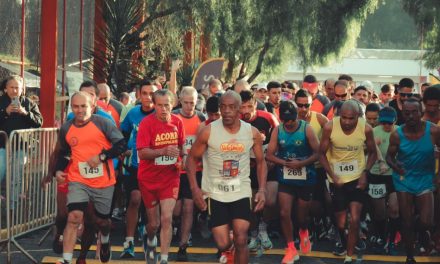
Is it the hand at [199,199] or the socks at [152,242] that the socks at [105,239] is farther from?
the hand at [199,199]

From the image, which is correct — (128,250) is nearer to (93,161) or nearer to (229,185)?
(93,161)

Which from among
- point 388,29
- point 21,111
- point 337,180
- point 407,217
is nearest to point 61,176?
point 21,111

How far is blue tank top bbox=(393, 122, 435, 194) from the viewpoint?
10938 mm

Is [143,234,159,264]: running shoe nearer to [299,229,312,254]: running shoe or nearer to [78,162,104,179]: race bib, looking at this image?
[78,162,104,179]: race bib

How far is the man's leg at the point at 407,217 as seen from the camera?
36.1 feet

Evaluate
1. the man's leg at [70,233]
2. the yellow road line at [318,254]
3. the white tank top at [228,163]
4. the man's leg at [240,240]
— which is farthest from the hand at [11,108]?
the man's leg at [240,240]

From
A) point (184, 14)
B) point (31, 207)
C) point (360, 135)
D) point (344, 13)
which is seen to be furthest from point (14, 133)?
point (344, 13)

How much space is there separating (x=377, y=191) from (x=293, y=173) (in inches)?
49.0

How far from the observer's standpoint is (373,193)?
1185 cm

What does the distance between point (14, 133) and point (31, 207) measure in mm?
1135

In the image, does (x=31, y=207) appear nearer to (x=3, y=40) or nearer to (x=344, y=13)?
(x=3, y=40)

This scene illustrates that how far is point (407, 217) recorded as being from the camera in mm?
Result: 11008

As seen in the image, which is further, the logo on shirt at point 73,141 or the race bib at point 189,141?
the race bib at point 189,141

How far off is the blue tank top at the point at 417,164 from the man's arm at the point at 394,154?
2.1 inches
